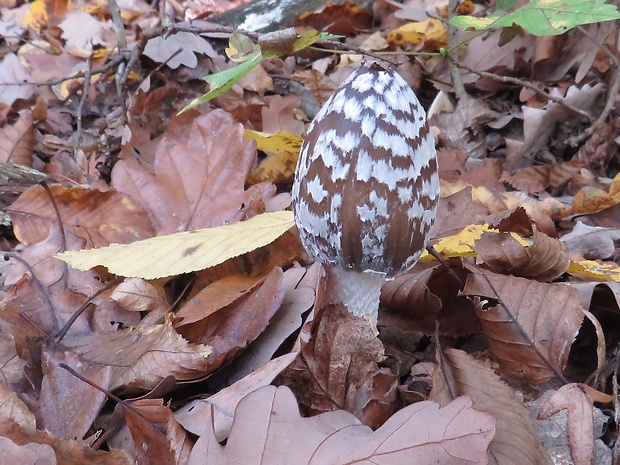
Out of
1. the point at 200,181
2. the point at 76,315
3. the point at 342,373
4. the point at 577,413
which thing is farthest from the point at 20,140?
the point at 577,413

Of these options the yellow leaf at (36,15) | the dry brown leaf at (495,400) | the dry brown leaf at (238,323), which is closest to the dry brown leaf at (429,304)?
the dry brown leaf at (495,400)

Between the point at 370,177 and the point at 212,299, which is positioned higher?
the point at 370,177

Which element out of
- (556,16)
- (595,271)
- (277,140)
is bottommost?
(595,271)

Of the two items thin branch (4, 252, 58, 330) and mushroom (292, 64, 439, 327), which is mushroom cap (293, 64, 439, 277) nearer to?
mushroom (292, 64, 439, 327)

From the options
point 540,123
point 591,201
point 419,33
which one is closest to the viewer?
point 591,201

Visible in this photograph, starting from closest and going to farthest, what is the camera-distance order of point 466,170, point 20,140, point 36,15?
1. point 466,170
2. point 20,140
3. point 36,15

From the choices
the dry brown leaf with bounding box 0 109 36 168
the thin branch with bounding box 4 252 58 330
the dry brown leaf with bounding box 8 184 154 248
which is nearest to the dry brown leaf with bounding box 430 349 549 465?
the thin branch with bounding box 4 252 58 330

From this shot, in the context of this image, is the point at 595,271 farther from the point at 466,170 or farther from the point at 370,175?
the point at 466,170

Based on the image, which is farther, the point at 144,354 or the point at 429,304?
the point at 429,304
